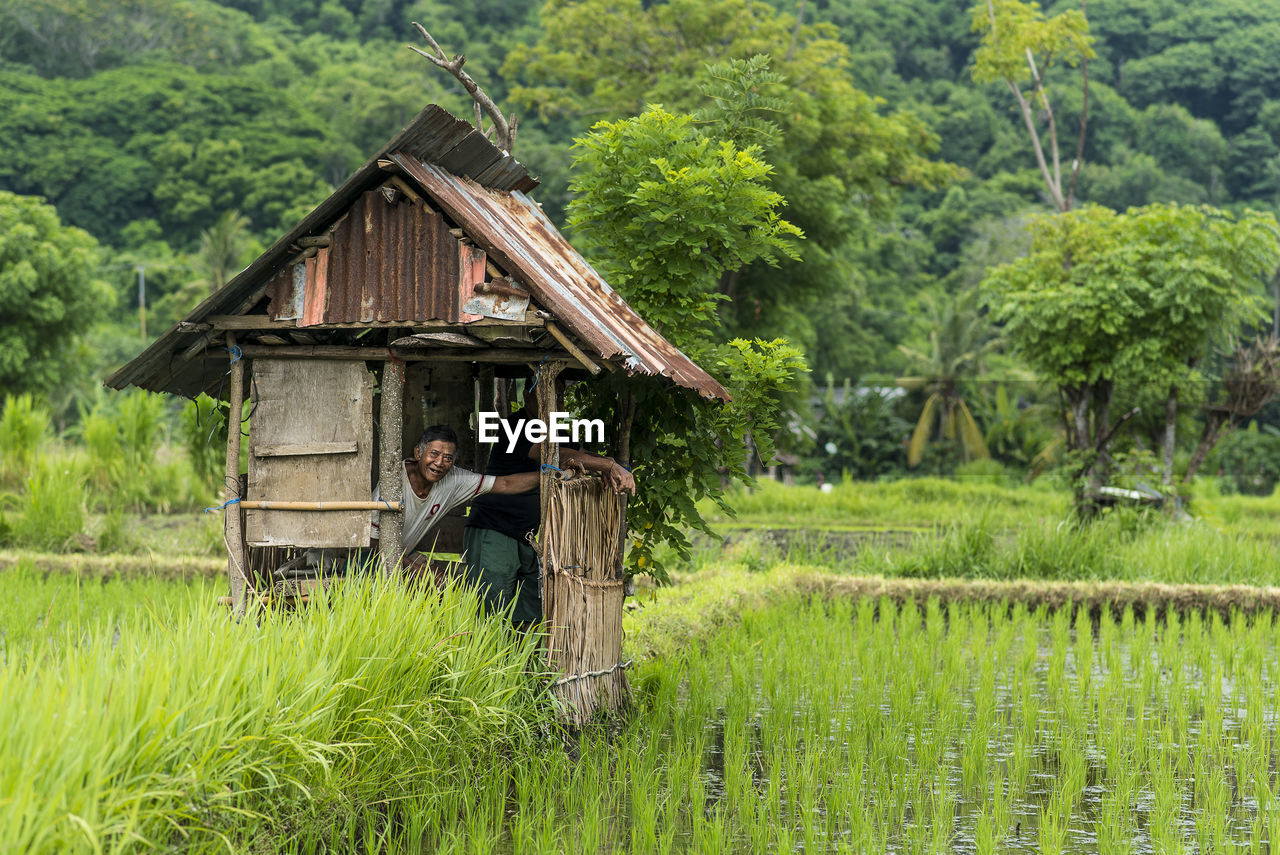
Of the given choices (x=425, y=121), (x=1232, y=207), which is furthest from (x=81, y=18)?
(x=425, y=121)

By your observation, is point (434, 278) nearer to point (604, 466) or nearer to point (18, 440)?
point (604, 466)

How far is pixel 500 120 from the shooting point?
7266 mm

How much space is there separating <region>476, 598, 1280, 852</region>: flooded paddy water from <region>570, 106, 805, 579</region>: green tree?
3.74 ft

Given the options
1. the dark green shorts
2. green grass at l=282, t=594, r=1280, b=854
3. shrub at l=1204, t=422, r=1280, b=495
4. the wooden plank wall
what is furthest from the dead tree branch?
shrub at l=1204, t=422, r=1280, b=495

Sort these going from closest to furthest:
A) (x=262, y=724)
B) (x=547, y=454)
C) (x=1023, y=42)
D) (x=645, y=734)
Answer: (x=262, y=724) → (x=547, y=454) → (x=645, y=734) → (x=1023, y=42)

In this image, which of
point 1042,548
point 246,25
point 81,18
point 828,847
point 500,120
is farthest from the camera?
point 246,25

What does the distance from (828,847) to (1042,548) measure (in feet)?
23.9

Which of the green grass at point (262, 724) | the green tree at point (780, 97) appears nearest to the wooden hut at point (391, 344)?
the green grass at point (262, 724)

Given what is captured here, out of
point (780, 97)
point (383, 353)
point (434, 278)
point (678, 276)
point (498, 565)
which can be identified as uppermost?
point (780, 97)

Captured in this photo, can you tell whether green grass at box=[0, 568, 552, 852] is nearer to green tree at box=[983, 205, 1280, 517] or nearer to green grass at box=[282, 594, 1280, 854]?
green grass at box=[282, 594, 1280, 854]

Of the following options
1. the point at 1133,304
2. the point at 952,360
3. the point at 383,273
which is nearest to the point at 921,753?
the point at 383,273

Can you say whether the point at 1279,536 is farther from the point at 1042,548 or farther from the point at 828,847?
the point at 828,847

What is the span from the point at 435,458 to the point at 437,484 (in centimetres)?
18

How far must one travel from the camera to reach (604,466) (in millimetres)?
6277
